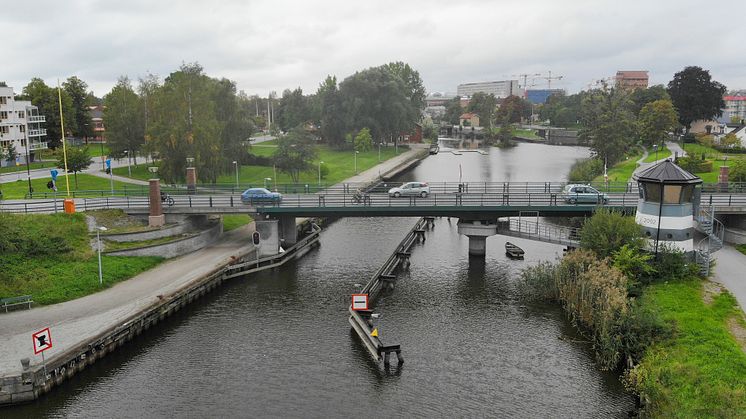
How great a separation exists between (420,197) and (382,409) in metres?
28.6

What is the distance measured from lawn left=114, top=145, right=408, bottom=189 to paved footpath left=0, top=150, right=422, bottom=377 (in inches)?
586

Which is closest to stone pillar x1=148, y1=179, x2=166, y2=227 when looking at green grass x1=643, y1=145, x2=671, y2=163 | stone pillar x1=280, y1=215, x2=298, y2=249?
stone pillar x1=280, y1=215, x2=298, y2=249

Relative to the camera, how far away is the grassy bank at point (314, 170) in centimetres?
8462

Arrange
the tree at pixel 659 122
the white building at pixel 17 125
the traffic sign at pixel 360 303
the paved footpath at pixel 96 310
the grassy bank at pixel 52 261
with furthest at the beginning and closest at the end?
the tree at pixel 659 122, the white building at pixel 17 125, the grassy bank at pixel 52 261, the traffic sign at pixel 360 303, the paved footpath at pixel 96 310

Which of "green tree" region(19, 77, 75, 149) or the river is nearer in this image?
the river

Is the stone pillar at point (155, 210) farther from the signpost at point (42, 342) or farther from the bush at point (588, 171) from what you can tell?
the bush at point (588, 171)

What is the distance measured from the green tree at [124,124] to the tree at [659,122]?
84.3m

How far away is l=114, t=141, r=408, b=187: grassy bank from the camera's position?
84625 mm

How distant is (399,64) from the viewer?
18100cm

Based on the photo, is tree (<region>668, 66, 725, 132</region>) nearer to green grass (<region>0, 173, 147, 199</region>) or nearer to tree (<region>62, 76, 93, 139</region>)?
green grass (<region>0, 173, 147, 199</region>)

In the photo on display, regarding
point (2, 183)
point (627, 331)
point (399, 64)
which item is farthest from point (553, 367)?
point (399, 64)

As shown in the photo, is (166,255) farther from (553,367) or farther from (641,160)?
(641,160)

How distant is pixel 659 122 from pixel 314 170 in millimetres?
63673

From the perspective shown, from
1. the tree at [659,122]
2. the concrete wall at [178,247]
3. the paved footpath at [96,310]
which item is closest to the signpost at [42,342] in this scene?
the paved footpath at [96,310]
